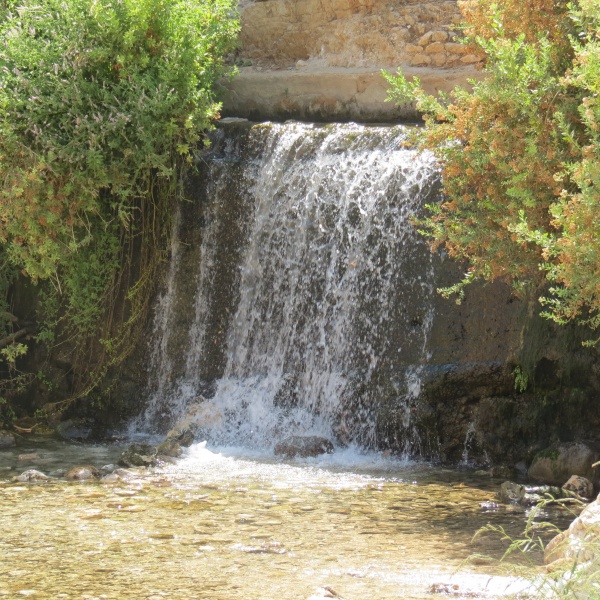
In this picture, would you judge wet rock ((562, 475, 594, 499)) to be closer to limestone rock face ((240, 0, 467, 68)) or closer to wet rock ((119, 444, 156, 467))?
wet rock ((119, 444, 156, 467))

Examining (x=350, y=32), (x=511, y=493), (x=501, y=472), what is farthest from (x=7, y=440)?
(x=350, y=32)

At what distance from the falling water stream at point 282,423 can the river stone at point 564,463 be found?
12.2 inches

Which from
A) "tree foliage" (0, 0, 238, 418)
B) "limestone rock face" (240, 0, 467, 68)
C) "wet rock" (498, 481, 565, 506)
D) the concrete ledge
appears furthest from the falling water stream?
"limestone rock face" (240, 0, 467, 68)

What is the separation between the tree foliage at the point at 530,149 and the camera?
5.56 m

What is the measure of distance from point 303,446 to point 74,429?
95.9 inches

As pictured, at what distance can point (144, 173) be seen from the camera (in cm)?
895

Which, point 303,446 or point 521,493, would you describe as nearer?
point 521,493

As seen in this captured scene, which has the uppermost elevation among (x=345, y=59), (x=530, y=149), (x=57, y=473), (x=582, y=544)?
(x=345, y=59)

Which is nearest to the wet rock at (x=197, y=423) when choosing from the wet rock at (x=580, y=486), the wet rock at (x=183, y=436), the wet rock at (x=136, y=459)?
the wet rock at (x=183, y=436)

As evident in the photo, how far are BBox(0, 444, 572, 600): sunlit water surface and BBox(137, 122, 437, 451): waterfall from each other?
0.74 meters

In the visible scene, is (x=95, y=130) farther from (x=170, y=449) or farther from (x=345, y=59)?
(x=345, y=59)

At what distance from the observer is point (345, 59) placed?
11148mm

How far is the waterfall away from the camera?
8.33m

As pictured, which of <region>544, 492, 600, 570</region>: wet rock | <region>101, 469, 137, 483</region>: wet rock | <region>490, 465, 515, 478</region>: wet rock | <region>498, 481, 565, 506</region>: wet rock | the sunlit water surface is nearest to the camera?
<region>544, 492, 600, 570</region>: wet rock
